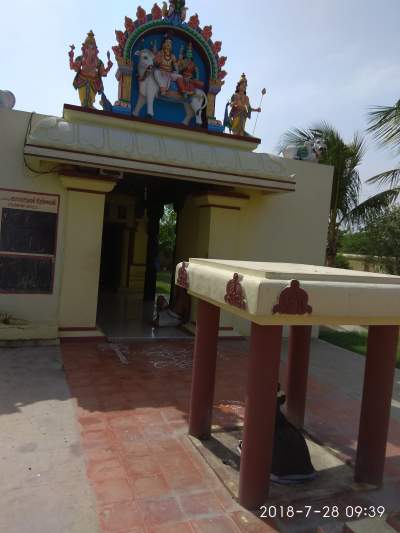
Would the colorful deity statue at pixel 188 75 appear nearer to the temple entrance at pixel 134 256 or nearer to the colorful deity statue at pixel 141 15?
the colorful deity statue at pixel 141 15

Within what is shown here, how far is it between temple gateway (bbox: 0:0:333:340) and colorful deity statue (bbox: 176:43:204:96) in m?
0.03

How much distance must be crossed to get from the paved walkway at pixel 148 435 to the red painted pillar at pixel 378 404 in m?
0.19

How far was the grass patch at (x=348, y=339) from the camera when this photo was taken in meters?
9.01

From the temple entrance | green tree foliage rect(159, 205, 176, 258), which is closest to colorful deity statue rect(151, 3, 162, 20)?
the temple entrance

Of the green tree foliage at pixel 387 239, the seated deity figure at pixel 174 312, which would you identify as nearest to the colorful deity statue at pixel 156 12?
the seated deity figure at pixel 174 312

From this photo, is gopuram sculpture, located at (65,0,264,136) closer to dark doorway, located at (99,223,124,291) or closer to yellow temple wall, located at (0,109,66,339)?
yellow temple wall, located at (0,109,66,339)

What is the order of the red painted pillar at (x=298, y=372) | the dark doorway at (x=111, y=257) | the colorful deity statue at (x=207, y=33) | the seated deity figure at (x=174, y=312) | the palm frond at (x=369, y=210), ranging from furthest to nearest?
1. the dark doorway at (x=111, y=257)
2. the palm frond at (x=369, y=210)
3. the colorful deity statue at (x=207, y=33)
4. the seated deity figure at (x=174, y=312)
5. the red painted pillar at (x=298, y=372)

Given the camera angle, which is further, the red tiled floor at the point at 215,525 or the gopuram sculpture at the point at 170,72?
the gopuram sculpture at the point at 170,72

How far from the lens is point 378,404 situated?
3541 millimetres

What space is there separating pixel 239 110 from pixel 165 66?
1.79 metres

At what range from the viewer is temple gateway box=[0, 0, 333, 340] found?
7297mm

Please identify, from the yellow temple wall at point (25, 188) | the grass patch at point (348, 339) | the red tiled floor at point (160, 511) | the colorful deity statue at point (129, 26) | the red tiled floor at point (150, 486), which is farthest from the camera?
the grass patch at point (348, 339)

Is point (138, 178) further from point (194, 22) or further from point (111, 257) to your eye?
point (111, 257)

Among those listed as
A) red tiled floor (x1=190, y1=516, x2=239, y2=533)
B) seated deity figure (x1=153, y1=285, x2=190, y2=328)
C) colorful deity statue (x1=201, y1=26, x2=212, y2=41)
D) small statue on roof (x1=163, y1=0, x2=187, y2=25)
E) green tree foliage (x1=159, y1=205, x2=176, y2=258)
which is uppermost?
small statue on roof (x1=163, y1=0, x2=187, y2=25)
